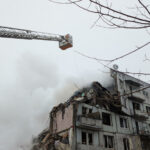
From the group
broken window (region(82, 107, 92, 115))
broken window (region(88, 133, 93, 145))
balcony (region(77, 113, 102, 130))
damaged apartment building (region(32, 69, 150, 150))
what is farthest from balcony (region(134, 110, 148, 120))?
broken window (region(88, 133, 93, 145))

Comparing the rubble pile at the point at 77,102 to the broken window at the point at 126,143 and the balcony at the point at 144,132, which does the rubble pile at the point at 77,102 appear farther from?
the balcony at the point at 144,132

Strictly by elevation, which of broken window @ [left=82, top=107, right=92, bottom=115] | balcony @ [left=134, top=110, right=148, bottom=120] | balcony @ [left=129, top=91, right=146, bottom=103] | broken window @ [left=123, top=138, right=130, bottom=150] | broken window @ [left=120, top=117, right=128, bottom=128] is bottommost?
broken window @ [left=123, top=138, right=130, bottom=150]

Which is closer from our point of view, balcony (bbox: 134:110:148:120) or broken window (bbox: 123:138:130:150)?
broken window (bbox: 123:138:130:150)

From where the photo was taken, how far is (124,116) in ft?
78.2

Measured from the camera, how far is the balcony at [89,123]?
1831cm

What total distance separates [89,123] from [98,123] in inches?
56.6

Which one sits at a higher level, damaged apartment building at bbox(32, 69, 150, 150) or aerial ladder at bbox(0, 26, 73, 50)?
aerial ladder at bbox(0, 26, 73, 50)

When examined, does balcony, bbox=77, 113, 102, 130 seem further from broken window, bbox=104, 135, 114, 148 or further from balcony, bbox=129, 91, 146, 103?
balcony, bbox=129, 91, 146, 103

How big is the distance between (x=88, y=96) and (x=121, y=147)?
24.6ft

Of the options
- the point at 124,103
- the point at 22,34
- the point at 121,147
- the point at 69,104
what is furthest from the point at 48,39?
the point at 121,147

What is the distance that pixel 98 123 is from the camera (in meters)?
19.5

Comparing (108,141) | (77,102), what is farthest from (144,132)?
(77,102)

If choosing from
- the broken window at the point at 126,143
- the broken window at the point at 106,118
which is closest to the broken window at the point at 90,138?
the broken window at the point at 106,118

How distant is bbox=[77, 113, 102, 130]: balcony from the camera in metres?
18.3
